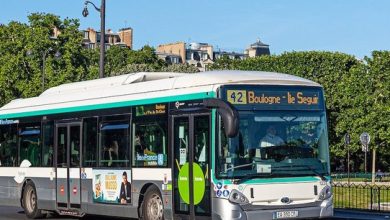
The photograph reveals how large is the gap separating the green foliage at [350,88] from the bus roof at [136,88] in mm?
40137

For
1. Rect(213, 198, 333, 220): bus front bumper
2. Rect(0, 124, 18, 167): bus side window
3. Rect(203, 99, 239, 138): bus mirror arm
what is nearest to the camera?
Rect(203, 99, 239, 138): bus mirror arm

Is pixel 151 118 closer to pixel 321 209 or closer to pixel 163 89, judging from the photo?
pixel 163 89

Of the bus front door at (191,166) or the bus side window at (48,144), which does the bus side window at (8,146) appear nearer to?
the bus side window at (48,144)

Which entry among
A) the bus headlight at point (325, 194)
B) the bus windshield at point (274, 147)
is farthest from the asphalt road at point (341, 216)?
the bus windshield at point (274, 147)

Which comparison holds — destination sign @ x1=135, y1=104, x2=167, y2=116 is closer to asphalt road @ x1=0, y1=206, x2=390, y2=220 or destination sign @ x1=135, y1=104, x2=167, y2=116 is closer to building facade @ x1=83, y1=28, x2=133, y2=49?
asphalt road @ x1=0, y1=206, x2=390, y2=220

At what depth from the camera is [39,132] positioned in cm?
1938

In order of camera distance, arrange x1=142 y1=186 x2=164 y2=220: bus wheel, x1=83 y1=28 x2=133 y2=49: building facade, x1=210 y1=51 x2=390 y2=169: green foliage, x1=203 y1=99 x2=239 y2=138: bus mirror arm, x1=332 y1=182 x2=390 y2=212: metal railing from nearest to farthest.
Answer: x1=203 y1=99 x2=239 y2=138: bus mirror arm → x1=142 y1=186 x2=164 y2=220: bus wheel → x1=332 y1=182 x2=390 y2=212: metal railing → x1=210 y1=51 x2=390 y2=169: green foliage → x1=83 y1=28 x2=133 y2=49: building facade

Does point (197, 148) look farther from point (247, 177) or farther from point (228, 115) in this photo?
point (228, 115)

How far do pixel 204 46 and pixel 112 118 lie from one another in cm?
15332

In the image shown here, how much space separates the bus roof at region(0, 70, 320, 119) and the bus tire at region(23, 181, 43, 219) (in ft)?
6.59

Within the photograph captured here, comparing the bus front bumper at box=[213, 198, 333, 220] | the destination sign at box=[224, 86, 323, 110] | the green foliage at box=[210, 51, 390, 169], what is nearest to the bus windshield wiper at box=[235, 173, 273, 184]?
the bus front bumper at box=[213, 198, 333, 220]

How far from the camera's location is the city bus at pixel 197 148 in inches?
499

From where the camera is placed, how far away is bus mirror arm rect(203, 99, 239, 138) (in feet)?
39.7

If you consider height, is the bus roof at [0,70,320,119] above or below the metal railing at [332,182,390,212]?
above
